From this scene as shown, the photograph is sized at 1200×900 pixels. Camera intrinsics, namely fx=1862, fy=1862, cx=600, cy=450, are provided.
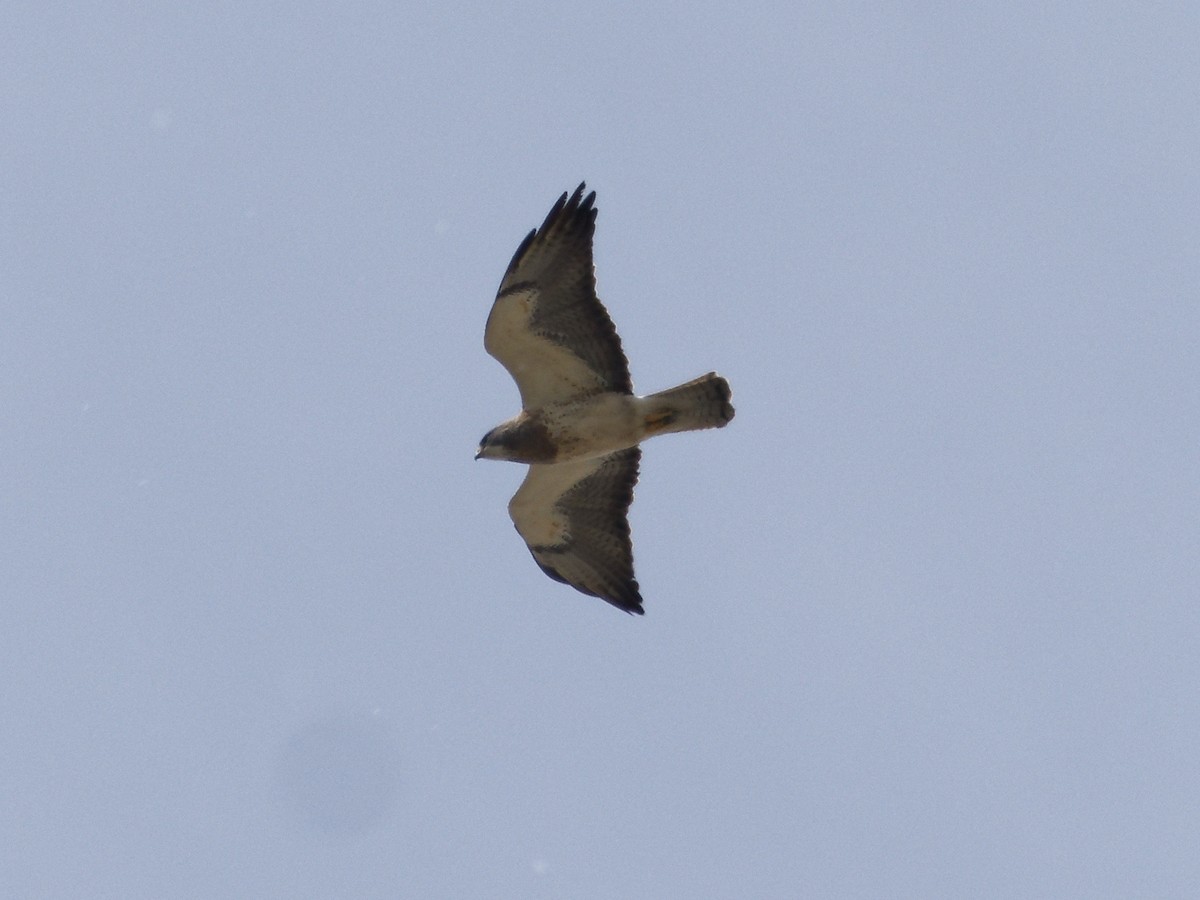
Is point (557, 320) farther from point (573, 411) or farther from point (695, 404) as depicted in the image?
point (695, 404)

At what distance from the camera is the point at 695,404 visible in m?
15.7

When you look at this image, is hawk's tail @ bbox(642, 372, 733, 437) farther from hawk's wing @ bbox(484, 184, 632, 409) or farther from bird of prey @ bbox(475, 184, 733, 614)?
hawk's wing @ bbox(484, 184, 632, 409)

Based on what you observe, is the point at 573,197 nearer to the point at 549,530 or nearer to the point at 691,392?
the point at 691,392

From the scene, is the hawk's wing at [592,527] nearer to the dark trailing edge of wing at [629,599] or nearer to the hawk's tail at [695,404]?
the dark trailing edge of wing at [629,599]

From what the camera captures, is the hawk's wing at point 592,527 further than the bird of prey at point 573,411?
Yes

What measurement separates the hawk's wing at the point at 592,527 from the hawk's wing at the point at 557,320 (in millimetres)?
1039

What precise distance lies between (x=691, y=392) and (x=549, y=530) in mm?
2066

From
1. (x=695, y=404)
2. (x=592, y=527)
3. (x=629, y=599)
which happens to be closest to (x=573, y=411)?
(x=695, y=404)

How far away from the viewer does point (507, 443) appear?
15.9 metres

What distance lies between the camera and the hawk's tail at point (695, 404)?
1567 centimetres

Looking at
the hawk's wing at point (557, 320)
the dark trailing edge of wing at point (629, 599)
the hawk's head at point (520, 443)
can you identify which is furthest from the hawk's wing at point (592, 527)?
the hawk's wing at point (557, 320)

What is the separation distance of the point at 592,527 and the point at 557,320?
2238 millimetres

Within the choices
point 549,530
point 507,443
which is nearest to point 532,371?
point 507,443

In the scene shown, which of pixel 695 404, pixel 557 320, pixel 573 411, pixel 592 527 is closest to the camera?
pixel 557 320
